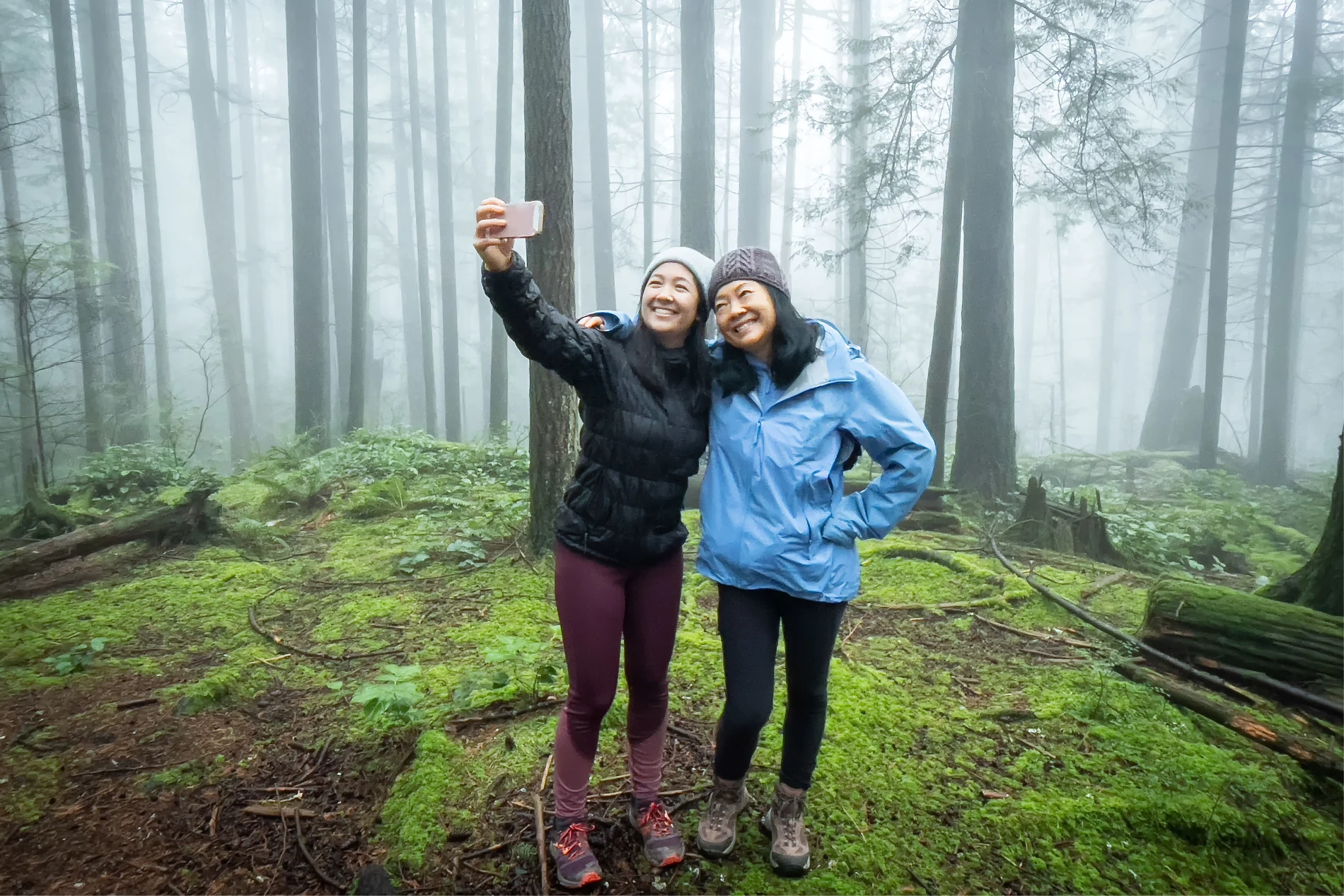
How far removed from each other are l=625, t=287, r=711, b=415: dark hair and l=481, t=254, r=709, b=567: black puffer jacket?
1.0 inches

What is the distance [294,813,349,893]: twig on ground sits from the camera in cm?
251

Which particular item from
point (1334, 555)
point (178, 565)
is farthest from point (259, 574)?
point (1334, 555)

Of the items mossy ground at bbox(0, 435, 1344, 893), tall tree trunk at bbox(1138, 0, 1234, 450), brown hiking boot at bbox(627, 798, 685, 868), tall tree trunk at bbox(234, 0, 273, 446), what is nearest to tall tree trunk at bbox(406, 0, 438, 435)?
tall tree trunk at bbox(234, 0, 273, 446)

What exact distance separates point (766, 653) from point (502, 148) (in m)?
16.4

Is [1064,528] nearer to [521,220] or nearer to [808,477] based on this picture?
[808,477]

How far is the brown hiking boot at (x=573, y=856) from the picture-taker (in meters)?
2.45

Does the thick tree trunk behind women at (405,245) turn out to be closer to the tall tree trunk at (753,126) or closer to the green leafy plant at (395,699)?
the tall tree trunk at (753,126)

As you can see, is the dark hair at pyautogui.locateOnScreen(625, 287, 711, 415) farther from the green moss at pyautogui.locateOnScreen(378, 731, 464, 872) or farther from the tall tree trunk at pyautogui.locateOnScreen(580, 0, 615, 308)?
the tall tree trunk at pyautogui.locateOnScreen(580, 0, 615, 308)

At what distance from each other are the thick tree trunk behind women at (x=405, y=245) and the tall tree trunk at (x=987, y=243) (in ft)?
72.3

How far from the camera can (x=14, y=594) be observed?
552 cm

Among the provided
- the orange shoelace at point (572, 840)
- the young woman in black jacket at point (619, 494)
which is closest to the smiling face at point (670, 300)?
the young woman in black jacket at point (619, 494)

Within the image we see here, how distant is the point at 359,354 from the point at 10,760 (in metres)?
13.4

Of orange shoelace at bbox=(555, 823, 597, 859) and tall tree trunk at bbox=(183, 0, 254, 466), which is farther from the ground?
tall tree trunk at bbox=(183, 0, 254, 466)

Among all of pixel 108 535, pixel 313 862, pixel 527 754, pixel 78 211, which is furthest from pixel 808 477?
pixel 78 211
